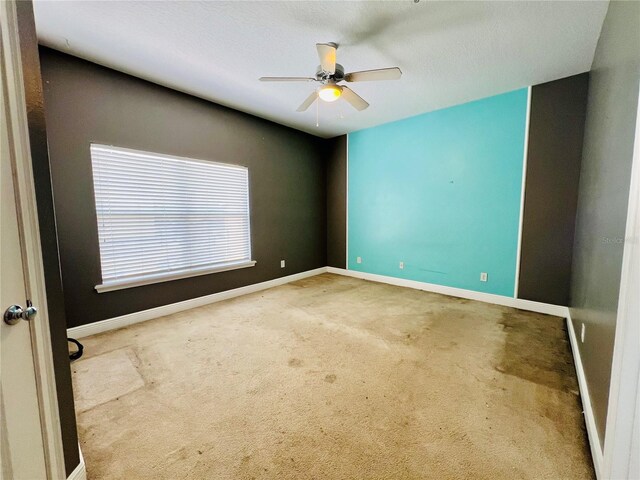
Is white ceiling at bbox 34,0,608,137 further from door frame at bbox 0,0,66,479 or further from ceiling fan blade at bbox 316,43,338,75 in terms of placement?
door frame at bbox 0,0,66,479

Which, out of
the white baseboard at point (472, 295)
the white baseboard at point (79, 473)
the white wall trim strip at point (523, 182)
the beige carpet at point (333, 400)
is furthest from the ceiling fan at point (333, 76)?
the white baseboard at point (472, 295)

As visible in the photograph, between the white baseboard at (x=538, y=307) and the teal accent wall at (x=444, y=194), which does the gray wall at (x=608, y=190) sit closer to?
the white baseboard at (x=538, y=307)

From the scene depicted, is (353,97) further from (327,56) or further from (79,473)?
(79,473)

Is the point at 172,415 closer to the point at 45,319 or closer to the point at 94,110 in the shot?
the point at 45,319

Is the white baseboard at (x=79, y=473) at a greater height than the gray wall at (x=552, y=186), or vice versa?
the gray wall at (x=552, y=186)

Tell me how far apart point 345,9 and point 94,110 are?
8.22 ft

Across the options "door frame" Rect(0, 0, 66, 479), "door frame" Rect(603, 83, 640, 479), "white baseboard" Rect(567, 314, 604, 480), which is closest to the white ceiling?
"door frame" Rect(0, 0, 66, 479)

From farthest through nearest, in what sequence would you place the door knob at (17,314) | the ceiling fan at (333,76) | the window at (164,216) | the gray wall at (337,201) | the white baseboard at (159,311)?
the gray wall at (337,201)
the window at (164,216)
the white baseboard at (159,311)
the ceiling fan at (333,76)
the door knob at (17,314)

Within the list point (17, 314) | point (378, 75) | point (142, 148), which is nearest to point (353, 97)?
point (378, 75)

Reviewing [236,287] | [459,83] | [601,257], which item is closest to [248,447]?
[601,257]

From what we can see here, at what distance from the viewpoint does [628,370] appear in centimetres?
94

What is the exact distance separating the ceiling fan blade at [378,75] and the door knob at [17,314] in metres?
2.31

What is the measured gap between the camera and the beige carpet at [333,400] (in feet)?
4.00

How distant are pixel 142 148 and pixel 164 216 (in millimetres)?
764
